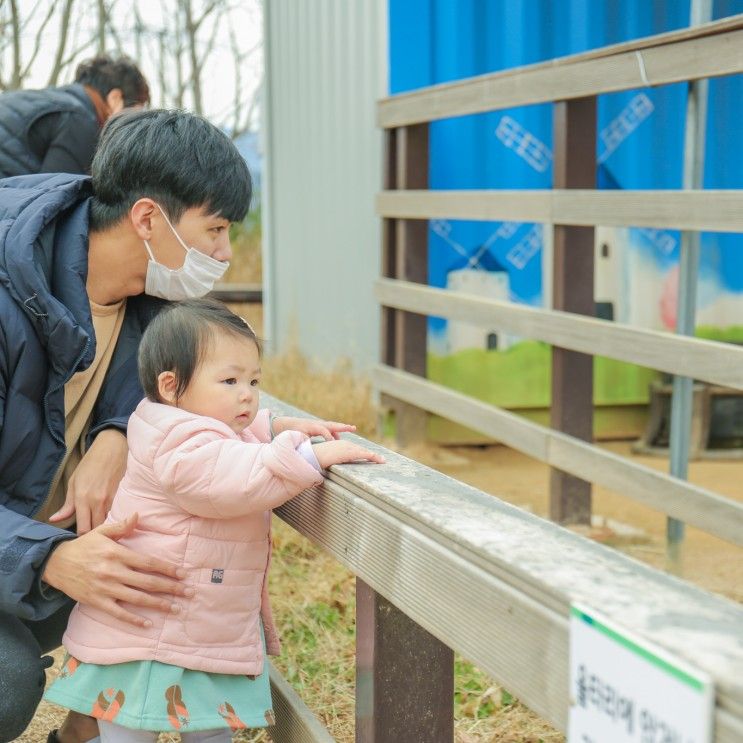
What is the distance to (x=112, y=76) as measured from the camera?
4.63m

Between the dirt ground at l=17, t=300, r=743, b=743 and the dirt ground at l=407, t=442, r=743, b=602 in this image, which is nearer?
the dirt ground at l=17, t=300, r=743, b=743

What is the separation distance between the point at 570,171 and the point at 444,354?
6.86 ft

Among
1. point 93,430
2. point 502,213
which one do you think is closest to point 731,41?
point 502,213

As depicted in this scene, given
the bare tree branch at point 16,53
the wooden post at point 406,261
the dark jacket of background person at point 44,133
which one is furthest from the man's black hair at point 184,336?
the bare tree branch at point 16,53

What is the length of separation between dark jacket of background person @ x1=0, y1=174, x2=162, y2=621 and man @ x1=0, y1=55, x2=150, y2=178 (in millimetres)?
2166

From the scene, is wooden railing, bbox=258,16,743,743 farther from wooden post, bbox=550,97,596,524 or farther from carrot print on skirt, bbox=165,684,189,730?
carrot print on skirt, bbox=165,684,189,730

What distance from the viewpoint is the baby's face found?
6.36 feet

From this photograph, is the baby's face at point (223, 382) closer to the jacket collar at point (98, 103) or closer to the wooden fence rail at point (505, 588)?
the wooden fence rail at point (505, 588)

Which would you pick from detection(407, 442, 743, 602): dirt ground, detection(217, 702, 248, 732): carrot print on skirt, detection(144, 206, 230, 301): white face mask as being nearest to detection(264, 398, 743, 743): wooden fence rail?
detection(217, 702, 248, 732): carrot print on skirt

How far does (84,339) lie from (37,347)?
0.29ft

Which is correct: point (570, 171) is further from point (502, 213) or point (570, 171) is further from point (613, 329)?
point (613, 329)

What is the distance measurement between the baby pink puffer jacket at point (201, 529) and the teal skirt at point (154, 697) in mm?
23

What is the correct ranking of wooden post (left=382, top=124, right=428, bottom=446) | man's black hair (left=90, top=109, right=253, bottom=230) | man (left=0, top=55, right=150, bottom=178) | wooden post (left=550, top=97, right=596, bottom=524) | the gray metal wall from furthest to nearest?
the gray metal wall
wooden post (left=382, top=124, right=428, bottom=446)
wooden post (left=550, top=97, right=596, bottom=524)
man (left=0, top=55, right=150, bottom=178)
man's black hair (left=90, top=109, right=253, bottom=230)

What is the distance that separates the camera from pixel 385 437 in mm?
6066
